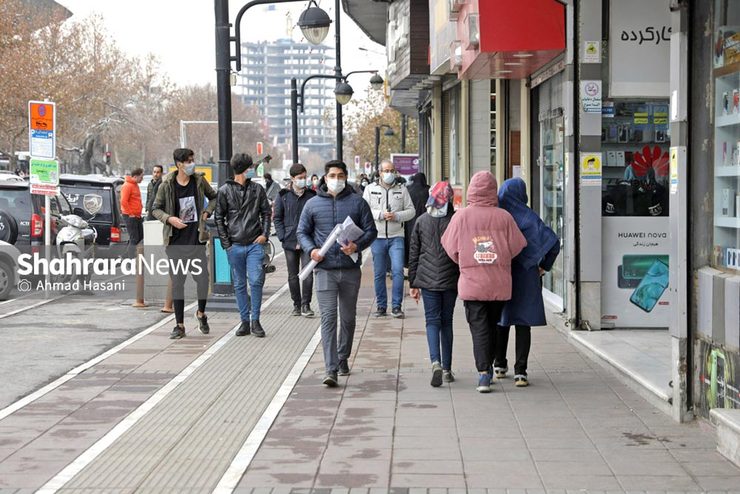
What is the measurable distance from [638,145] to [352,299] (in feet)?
12.5

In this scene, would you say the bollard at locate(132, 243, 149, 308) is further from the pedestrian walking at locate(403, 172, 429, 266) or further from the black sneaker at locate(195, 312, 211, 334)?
the pedestrian walking at locate(403, 172, 429, 266)

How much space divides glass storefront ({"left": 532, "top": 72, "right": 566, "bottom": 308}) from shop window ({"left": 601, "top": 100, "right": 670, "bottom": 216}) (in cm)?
69

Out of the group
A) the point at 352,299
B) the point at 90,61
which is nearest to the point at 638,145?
the point at 352,299

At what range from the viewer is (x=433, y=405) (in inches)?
342

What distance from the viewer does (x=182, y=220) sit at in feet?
41.1

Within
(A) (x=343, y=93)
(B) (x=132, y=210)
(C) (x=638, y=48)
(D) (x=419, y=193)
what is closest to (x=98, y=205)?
(B) (x=132, y=210)

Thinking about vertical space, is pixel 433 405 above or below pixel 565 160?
below

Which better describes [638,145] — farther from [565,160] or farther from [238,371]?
[238,371]

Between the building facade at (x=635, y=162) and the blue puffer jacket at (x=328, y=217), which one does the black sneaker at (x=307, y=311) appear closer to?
the building facade at (x=635, y=162)

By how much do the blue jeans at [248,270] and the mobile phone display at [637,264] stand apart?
3782 mm

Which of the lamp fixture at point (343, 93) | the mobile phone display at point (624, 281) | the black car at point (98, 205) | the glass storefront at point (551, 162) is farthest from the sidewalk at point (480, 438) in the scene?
the lamp fixture at point (343, 93)

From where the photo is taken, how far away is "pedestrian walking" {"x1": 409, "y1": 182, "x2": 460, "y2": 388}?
9516mm

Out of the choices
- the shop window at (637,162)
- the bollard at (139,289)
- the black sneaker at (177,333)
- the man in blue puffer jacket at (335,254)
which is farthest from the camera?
the bollard at (139,289)

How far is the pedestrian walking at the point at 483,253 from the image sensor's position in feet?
29.8
